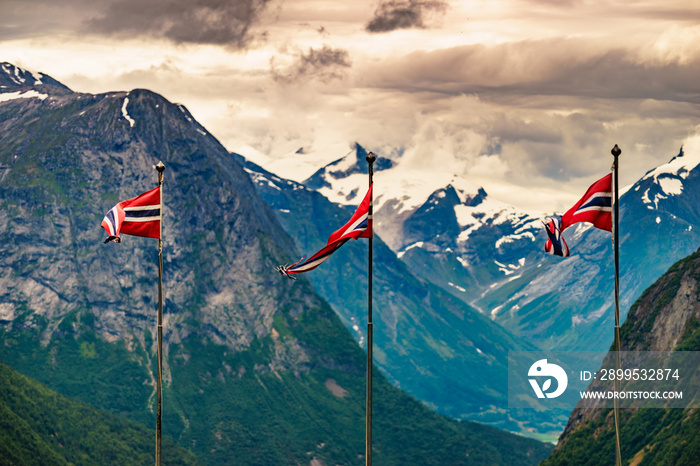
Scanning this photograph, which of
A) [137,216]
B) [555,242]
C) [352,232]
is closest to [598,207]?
[555,242]

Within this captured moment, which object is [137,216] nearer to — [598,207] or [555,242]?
[555,242]

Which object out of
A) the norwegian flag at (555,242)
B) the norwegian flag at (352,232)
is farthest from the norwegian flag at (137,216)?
the norwegian flag at (555,242)

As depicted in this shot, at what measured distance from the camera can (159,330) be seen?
129875mm

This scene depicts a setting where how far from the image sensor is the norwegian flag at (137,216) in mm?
132625

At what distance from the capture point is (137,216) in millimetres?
133125

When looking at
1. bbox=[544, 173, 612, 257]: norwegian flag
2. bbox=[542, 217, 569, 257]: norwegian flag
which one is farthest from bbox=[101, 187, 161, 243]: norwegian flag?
bbox=[544, 173, 612, 257]: norwegian flag

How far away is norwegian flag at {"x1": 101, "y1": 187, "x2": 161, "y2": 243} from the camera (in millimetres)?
132625

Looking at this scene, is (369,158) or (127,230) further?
(127,230)

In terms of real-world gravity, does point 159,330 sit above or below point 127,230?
below

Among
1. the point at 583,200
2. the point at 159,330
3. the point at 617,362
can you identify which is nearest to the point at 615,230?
the point at 583,200

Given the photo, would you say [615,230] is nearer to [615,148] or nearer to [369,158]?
[615,148]

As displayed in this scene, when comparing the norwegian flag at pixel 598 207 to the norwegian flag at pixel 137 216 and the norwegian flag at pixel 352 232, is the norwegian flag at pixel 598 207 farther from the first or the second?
the norwegian flag at pixel 137 216

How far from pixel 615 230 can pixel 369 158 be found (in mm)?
27984

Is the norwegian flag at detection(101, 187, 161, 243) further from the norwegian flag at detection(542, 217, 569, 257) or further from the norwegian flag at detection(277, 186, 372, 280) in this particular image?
the norwegian flag at detection(542, 217, 569, 257)
